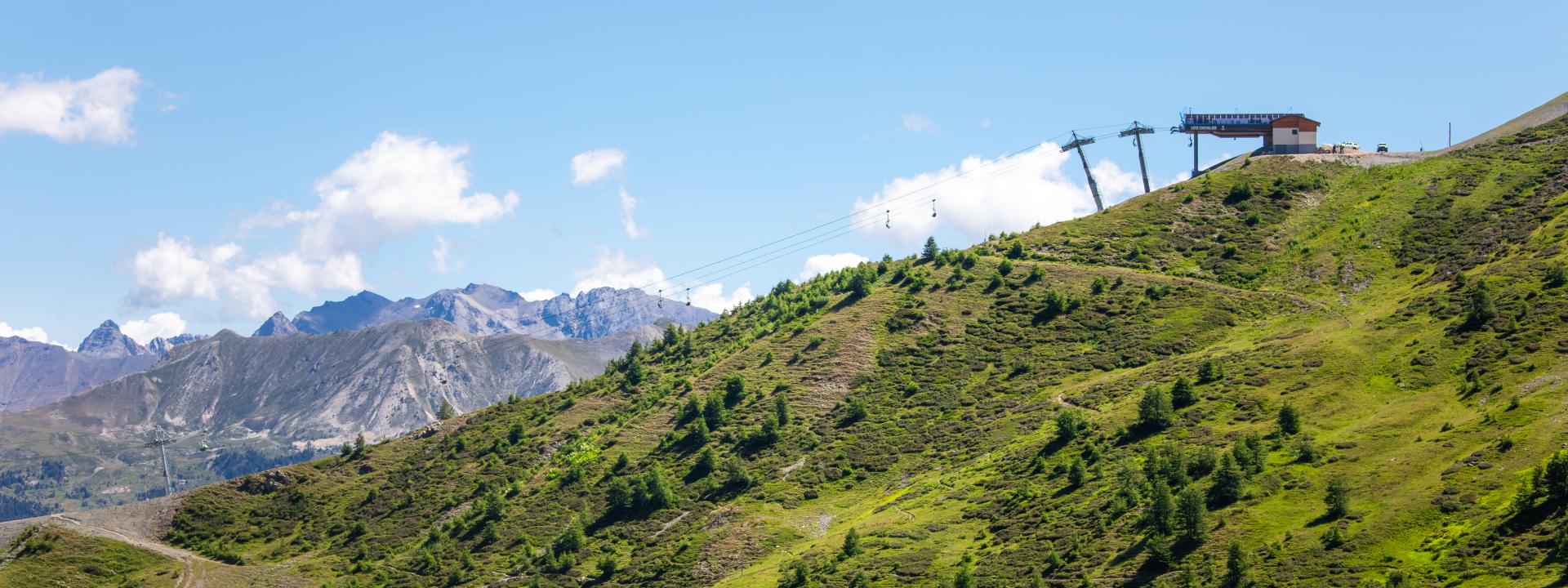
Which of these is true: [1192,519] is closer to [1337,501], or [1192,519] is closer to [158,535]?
[1337,501]

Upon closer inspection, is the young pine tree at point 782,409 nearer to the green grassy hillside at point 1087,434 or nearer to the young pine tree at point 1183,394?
the green grassy hillside at point 1087,434

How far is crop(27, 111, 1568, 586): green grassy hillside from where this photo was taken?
3625 inches

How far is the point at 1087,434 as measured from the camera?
12588 centimetres

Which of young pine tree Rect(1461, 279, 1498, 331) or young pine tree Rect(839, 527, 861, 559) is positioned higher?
young pine tree Rect(1461, 279, 1498, 331)

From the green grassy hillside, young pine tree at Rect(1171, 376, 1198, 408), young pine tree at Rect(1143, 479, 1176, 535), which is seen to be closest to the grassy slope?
the green grassy hillside

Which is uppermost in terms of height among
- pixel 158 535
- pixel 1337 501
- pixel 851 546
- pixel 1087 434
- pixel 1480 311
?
pixel 1480 311

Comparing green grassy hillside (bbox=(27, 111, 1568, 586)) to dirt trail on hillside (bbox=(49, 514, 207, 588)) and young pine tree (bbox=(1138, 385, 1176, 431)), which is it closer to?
young pine tree (bbox=(1138, 385, 1176, 431))

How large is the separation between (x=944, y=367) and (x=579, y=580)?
56.5 meters

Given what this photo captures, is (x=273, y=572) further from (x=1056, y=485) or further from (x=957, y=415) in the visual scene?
(x=1056, y=485)

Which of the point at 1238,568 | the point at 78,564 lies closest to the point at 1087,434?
the point at 1238,568

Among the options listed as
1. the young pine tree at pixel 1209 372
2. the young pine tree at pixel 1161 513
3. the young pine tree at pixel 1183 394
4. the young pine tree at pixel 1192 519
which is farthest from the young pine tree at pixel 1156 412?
the young pine tree at pixel 1192 519

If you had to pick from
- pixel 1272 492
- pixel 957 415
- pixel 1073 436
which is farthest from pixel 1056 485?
pixel 957 415

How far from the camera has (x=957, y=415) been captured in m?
149

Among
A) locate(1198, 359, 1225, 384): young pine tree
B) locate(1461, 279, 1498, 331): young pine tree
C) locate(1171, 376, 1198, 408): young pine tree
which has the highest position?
locate(1461, 279, 1498, 331): young pine tree
